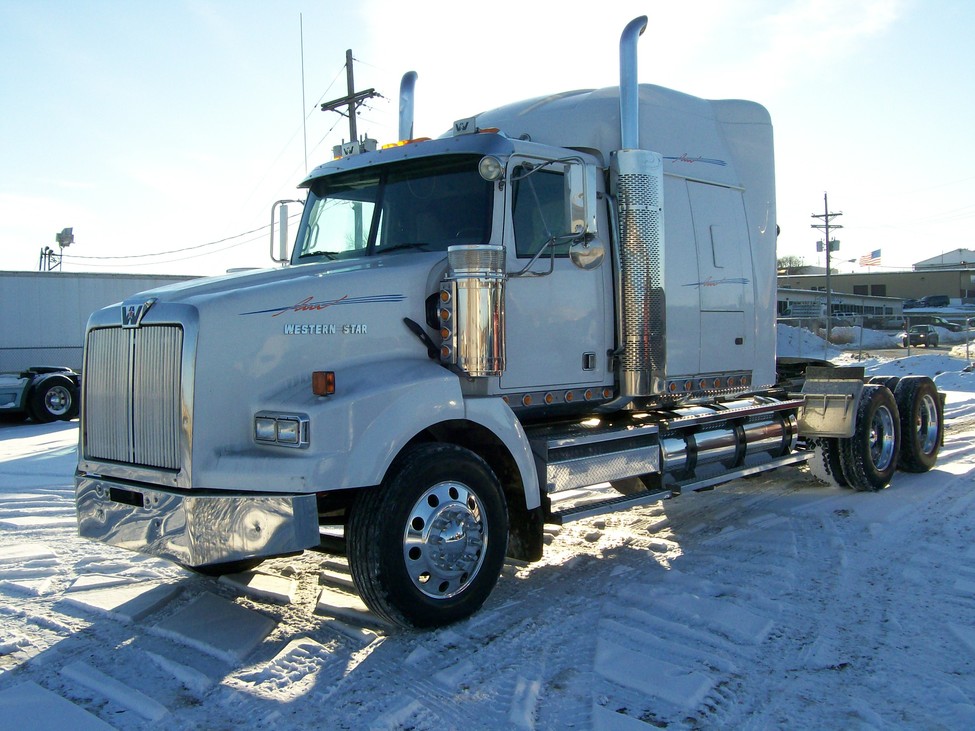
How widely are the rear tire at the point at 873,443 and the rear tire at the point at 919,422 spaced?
30 centimetres

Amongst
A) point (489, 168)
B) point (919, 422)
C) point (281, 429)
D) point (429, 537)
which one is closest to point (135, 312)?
point (281, 429)

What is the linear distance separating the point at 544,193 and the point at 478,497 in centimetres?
212

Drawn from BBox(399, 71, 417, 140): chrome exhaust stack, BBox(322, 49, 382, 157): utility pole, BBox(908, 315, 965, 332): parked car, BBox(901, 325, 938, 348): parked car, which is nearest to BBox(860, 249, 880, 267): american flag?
BBox(908, 315, 965, 332): parked car

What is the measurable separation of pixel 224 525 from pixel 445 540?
47.2 inches

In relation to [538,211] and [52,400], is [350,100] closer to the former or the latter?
[52,400]

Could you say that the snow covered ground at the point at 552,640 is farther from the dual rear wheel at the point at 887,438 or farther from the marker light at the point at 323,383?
the dual rear wheel at the point at 887,438

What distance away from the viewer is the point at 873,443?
29.4 ft

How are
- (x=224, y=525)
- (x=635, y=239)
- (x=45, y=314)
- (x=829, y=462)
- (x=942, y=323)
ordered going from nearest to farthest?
(x=224, y=525), (x=635, y=239), (x=829, y=462), (x=45, y=314), (x=942, y=323)

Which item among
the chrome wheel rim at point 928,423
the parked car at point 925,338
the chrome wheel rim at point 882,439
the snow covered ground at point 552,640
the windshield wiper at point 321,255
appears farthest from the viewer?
the parked car at point 925,338

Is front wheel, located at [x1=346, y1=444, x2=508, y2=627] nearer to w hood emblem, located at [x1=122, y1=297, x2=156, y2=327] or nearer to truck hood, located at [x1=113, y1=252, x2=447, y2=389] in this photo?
truck hood, located at [x1=113, y1=252, x2=447, y2=389]

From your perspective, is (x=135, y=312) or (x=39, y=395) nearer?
(x=135, y=312)

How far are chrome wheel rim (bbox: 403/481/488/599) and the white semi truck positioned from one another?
1 cm

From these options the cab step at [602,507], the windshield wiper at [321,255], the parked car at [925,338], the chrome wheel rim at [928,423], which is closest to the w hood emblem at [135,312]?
the windshield wiper at [321,255]

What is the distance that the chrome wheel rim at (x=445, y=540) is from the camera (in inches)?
179
